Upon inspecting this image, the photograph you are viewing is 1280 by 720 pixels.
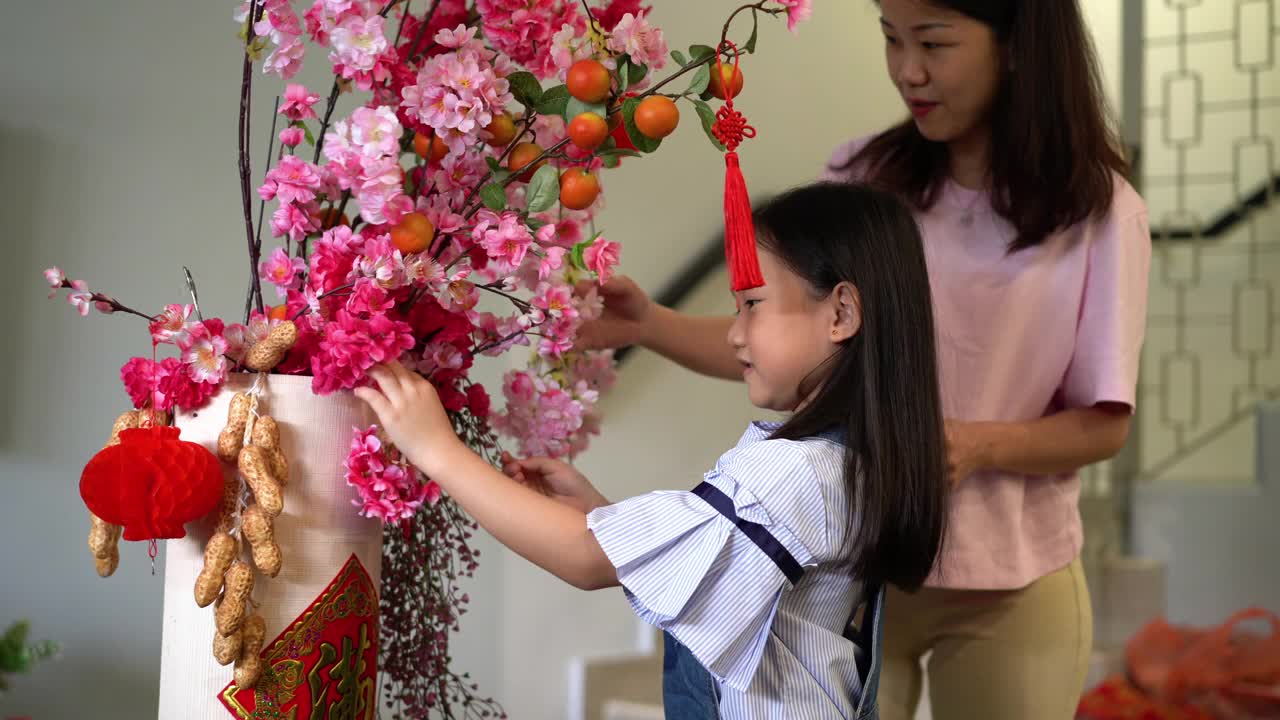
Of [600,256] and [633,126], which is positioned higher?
[633,126]

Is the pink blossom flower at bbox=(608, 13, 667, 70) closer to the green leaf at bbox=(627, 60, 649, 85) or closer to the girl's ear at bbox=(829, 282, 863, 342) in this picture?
the green leaf at bbox=(627, 60, 649, 85)

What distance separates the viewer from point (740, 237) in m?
1.07

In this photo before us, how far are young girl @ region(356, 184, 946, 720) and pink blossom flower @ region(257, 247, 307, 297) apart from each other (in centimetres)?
11

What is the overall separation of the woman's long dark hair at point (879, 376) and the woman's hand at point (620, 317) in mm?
238

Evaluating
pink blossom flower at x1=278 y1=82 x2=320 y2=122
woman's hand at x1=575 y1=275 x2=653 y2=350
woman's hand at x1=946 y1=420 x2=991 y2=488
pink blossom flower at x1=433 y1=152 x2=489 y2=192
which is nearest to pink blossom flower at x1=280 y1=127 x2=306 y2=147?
pink blossom flower at x1=278 y1=82 x2=320 y2=122

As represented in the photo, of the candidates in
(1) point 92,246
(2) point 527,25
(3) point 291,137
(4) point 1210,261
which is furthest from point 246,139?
(4) point 1210,261

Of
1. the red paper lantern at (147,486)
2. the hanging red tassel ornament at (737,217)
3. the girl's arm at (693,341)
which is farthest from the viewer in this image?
the girl's arm at (693,341)

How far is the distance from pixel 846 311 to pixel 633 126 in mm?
300

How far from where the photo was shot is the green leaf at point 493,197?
38.7 inches

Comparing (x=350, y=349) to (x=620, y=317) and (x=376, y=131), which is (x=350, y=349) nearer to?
(x=376, y=131)

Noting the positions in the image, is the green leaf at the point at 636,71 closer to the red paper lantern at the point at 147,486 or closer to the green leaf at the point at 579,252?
the green leaf at the point at 579,252

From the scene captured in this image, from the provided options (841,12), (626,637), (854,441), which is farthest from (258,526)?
(841,12)

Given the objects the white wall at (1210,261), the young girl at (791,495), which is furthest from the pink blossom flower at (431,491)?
the white wall at (1210,261)

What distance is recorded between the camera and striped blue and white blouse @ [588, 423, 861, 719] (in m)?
0.98
